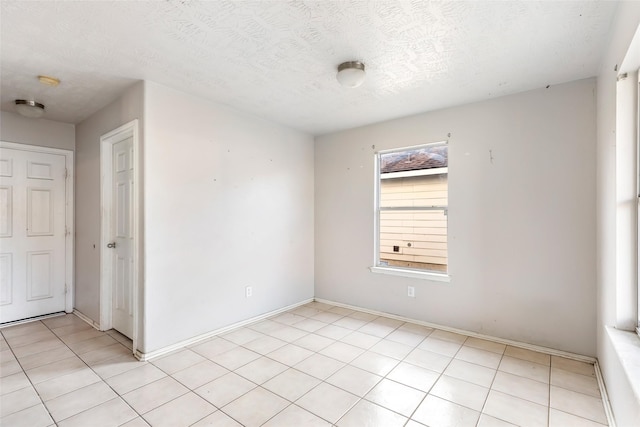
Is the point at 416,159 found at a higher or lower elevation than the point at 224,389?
higher

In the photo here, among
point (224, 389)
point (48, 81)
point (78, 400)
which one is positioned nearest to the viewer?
point (78, 400)

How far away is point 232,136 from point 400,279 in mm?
2582

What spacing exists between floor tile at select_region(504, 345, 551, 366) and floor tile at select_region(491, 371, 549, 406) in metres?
0.38

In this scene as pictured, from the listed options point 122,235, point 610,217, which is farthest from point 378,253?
point 122,235

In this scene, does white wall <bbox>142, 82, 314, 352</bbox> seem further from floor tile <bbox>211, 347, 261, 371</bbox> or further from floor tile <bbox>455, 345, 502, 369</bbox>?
floor tile <bbox>455, 345, 502, 369</bbox>

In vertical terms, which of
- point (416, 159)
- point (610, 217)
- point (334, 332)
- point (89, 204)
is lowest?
point (334, 332)

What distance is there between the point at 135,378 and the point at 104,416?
0.45 m

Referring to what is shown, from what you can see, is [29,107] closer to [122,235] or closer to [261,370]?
[122,235]

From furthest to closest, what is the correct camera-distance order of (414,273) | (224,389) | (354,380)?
(414,273) → (354,380) → (224,389)

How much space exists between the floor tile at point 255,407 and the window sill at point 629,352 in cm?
183

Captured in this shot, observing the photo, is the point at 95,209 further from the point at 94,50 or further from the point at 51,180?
the point at 94,50

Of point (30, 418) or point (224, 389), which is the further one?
point (224, 389)

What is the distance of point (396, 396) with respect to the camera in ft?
6.93

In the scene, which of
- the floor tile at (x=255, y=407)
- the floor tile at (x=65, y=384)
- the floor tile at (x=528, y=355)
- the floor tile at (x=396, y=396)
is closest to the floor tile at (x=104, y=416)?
the floor tile at (x=65, y=384)
